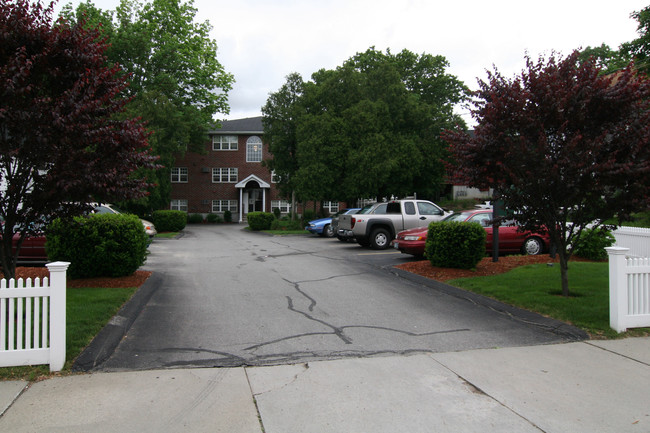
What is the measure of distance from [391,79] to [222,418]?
27.1 metres

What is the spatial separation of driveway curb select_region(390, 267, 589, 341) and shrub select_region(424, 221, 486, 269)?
0.92 m

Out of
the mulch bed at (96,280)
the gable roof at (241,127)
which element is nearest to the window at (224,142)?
the gable roof at (241,127)

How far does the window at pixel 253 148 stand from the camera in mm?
46688

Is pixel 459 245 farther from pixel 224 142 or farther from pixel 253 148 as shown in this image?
pixel 224 142

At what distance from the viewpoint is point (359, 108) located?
87.6ft

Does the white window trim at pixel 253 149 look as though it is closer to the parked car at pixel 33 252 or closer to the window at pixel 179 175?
the window at pixel 179 175

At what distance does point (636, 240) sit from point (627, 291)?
840 centimetres

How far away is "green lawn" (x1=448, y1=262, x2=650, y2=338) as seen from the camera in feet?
22.0

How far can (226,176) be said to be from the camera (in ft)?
153

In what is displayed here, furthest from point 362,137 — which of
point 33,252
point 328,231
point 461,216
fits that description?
point 33,252

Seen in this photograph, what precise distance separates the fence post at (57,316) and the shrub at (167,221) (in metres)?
23.4

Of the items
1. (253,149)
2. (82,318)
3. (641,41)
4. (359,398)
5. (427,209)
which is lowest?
(359,398)

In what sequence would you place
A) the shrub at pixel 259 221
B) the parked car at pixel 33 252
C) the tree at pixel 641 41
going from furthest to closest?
the shrub at pixel 259 221 < the tree at pixel 641 41 < the parked car at pixel 33 252

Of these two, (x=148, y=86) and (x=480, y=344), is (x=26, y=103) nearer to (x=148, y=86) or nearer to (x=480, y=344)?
(x=480, y=344)
